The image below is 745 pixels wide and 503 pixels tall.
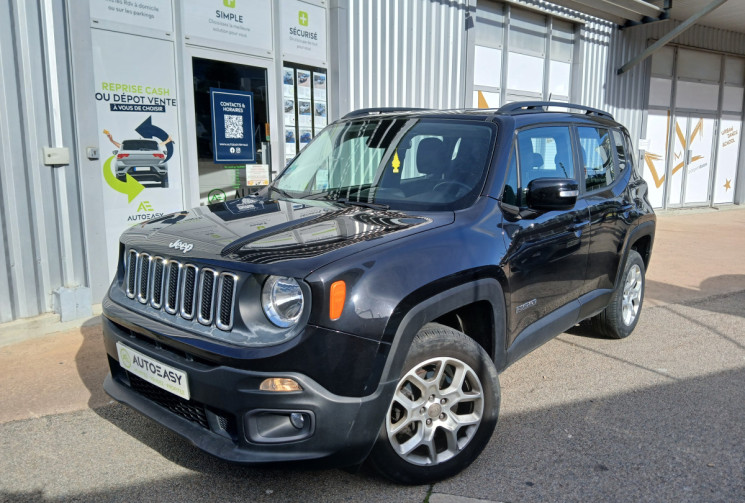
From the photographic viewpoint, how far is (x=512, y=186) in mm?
3605

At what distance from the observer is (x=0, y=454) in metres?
3.33

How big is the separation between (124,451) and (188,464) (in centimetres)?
43

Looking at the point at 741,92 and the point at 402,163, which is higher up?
the point at 741,92

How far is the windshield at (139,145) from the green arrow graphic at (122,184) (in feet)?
0.69

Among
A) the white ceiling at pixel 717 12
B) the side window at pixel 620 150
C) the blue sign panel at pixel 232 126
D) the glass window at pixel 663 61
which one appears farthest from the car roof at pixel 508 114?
the glass window at pixel 663 61

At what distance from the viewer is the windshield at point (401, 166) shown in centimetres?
356

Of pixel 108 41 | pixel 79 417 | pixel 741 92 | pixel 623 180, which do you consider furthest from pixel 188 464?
pixel 741 92

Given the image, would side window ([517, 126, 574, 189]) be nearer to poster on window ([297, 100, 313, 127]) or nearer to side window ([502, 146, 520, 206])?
side window ([502, 146, 520, 206])

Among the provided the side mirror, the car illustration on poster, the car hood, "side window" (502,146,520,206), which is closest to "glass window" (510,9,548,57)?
the car illustration on poster

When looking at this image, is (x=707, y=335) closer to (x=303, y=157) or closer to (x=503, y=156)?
(x=503, y=156)

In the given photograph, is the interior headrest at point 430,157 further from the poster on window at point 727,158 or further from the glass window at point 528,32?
the poster on window at point 727,158

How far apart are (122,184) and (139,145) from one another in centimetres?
45

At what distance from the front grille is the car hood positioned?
649 mm

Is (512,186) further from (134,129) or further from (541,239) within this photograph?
(134,129)
